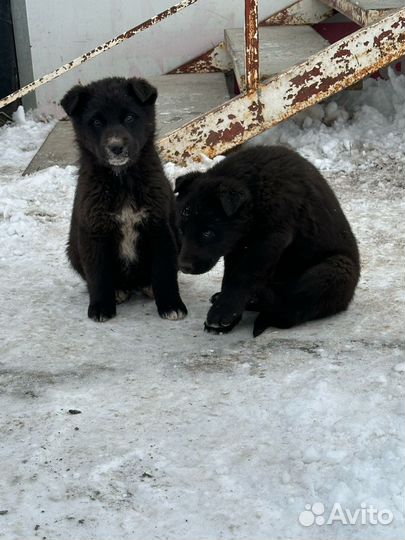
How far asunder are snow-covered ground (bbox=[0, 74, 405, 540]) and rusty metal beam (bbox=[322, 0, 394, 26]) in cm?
257

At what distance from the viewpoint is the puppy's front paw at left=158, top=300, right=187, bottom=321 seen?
483 centimetres

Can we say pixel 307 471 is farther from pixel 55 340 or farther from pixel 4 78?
pixel 4 78

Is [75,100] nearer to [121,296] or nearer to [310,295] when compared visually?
[121,296]

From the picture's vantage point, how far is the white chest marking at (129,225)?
15.7 feet

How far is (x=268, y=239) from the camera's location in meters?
4.29

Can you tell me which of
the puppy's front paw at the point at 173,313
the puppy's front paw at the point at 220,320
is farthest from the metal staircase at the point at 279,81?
the puppy's front paw at the point at 220,320

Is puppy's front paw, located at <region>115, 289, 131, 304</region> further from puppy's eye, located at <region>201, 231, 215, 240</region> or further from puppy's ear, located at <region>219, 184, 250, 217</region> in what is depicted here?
puppy's ear, located at <region>219, 184, 250, 217</region>

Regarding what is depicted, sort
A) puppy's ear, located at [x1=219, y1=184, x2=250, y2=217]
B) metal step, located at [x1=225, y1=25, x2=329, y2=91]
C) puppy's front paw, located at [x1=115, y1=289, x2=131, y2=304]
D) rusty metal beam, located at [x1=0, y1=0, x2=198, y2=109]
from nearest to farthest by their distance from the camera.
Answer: puppy's ear, located at [x1=219, y1=184, x2=250, y2=217] → puppy's front paw, located at [x1=115, y1=289, x2=131, y2=304] → rusty metal beam, located at [x1=0, y1=0, x2=198, y2=109] → metal step, located at [x1=225, y1=25, x2=329, y2=91]

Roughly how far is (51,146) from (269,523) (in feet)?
20.4

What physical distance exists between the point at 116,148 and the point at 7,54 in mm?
5941

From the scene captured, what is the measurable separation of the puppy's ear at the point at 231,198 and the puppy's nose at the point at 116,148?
77 cm

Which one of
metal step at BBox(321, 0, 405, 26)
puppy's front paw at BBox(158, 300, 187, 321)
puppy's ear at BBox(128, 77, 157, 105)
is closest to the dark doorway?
metal step at BBox(321, 0, 405, 26)

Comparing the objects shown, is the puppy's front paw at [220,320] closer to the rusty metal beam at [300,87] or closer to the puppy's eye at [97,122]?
the puppy's eye at [97,122]

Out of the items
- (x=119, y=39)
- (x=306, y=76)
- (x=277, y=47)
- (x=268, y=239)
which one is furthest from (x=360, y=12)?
(x=268, y=239)
